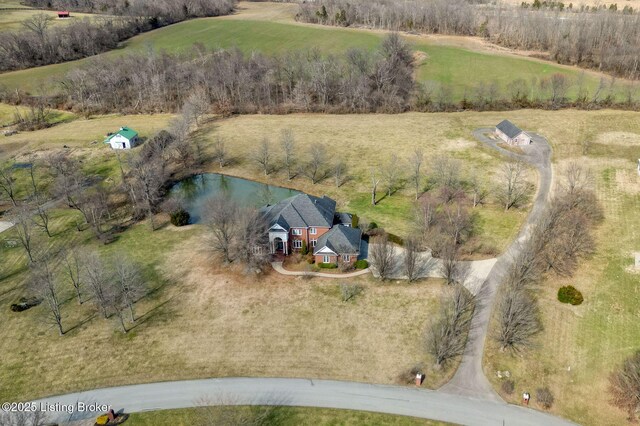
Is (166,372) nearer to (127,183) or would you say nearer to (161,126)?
(127,183)

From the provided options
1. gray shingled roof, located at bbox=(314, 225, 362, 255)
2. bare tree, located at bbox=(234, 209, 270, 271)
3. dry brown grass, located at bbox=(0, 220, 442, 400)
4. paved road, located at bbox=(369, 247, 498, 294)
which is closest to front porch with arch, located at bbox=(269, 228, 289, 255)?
bare tree, located at bbox=(234, 209, 270, 271)

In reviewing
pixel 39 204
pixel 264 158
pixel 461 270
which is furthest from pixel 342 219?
pixel 39 204

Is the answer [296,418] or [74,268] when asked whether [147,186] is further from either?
[296,418]

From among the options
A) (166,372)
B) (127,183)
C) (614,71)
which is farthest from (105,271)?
(614,71)

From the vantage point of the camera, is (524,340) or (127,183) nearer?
(524,340)

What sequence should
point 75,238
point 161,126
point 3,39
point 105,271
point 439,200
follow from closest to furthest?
point 105,271 → point 75,238 → point 439,200 → point 161,126 → point 3,39

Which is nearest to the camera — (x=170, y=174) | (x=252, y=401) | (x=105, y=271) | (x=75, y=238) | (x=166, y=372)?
(x=252, y=401)
